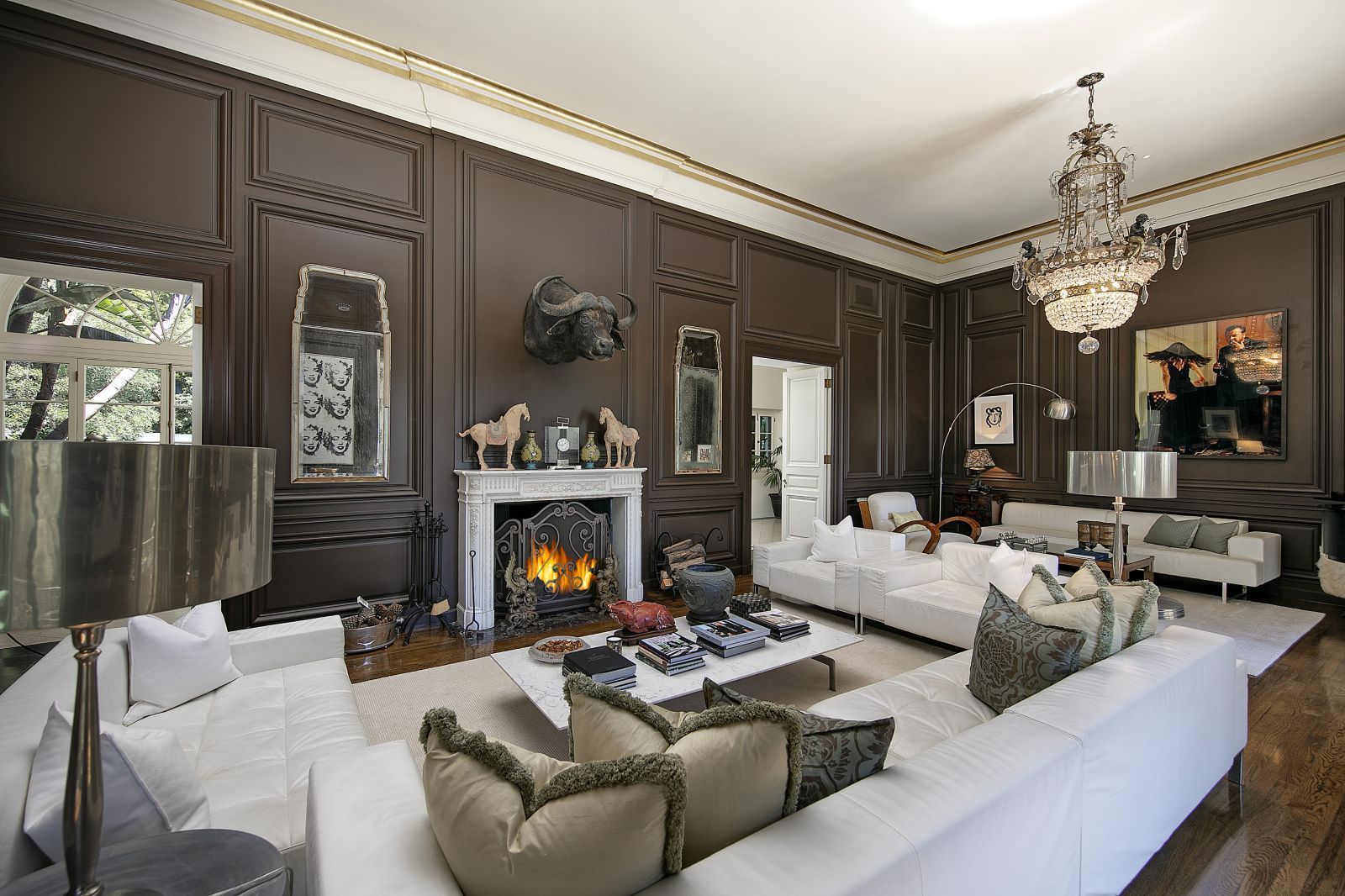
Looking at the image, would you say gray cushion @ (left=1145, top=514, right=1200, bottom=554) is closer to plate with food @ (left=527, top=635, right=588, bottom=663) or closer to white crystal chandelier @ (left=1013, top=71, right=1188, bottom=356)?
white crystal chandelier @ (left=1013, top=71, right=1188, bottom=356)

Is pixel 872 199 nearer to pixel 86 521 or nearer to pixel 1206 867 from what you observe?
pixel 1206 867

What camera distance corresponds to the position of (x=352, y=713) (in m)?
1.98

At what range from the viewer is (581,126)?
4.50 meters

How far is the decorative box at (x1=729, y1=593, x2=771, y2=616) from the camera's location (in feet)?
10.4

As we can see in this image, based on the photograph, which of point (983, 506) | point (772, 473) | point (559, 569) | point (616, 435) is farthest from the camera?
point (772, 473)

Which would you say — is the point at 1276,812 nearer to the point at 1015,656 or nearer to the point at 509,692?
the point at 1015,656

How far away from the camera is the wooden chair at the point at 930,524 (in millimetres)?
4855

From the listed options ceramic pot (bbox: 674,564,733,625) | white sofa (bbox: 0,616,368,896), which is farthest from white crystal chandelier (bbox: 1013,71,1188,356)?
white sofa (bbox: 0,616,368,896)

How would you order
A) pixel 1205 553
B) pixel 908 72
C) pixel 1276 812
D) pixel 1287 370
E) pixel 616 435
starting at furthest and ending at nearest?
pixel 1287 370 < pixel 1205 553 < pixel 616 435 < pixel 908 72 < pixel 1276 812

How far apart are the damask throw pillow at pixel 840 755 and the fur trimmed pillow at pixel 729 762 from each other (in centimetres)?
8

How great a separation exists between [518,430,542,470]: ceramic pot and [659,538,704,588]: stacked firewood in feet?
4.52

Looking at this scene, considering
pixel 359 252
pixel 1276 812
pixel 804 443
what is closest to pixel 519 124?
pixel 359 252

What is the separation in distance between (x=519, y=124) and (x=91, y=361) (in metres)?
4.69

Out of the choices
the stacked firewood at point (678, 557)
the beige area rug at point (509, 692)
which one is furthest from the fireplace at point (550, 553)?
the beige area rug at point (509, 692)
